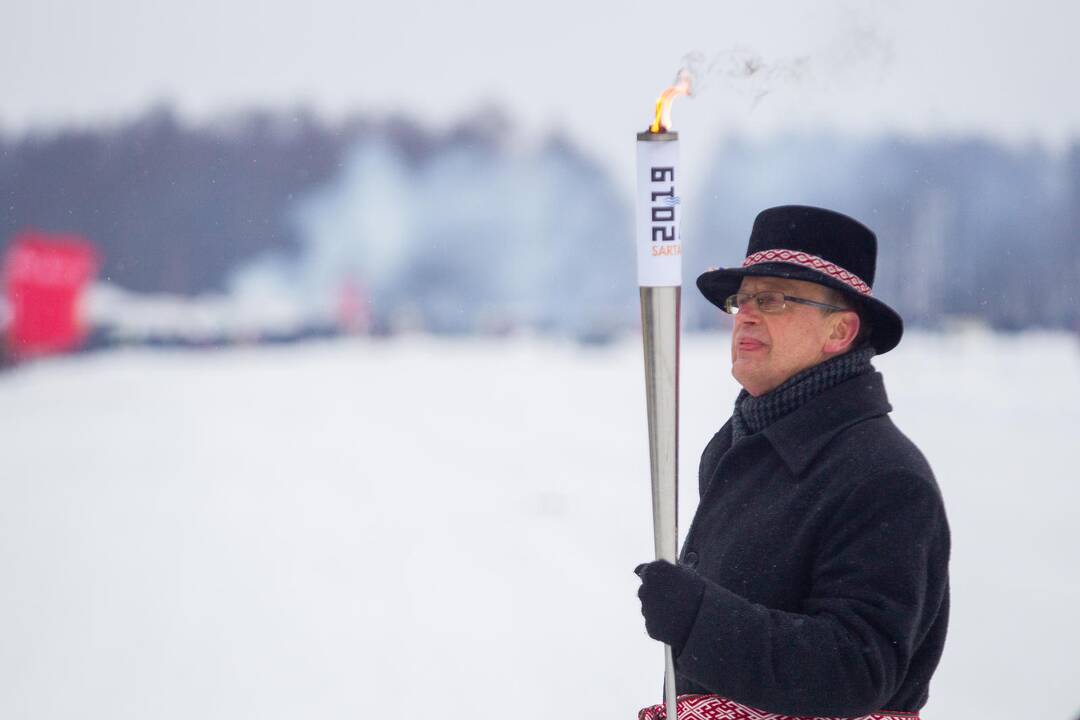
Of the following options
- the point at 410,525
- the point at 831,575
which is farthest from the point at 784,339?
the point at 410,525

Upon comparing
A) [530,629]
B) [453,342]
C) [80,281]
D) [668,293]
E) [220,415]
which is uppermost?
[668,293]

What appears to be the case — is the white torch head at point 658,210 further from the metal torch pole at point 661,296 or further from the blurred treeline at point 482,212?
the blurred treeline at point 482,212

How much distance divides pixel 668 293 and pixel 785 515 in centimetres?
33

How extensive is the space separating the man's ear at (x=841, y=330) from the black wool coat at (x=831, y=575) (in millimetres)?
55

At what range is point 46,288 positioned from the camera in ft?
16.2

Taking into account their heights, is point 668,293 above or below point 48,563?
above

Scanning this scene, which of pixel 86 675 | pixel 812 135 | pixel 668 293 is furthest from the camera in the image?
pixel 812 135

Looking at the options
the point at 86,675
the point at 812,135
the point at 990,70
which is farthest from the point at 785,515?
the point at 990,70

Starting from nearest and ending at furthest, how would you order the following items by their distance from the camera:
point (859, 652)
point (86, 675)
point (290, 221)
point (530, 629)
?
point (859, 652) < point (86, 675) < point (530, 629) < point (290, 221)

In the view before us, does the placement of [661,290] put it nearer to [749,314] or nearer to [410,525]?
[749,314]

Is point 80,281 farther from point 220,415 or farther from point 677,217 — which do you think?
point 677,217

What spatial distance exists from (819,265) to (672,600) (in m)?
0.50

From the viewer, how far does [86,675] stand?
3.79m

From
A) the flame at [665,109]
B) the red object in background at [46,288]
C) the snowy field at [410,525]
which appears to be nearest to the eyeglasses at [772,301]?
the flame at [665,109]
